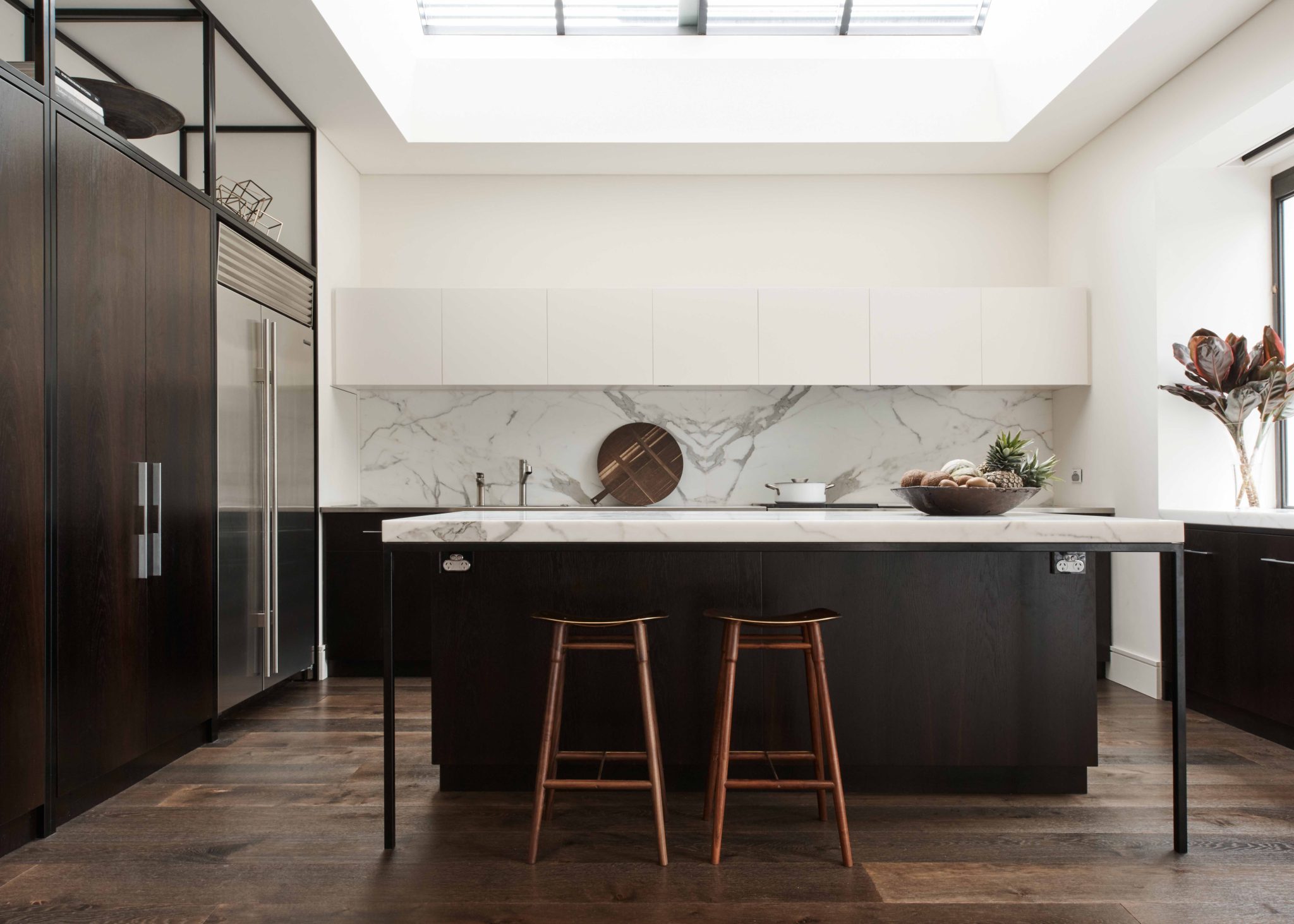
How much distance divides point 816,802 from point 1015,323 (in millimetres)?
3113

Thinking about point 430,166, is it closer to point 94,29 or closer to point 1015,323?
point 94,29

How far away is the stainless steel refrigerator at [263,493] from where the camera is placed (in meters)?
3.31

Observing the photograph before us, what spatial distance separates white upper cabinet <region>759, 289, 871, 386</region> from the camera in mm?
4559

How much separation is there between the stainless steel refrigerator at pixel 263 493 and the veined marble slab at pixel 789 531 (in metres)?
1.53

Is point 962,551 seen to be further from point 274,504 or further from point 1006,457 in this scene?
point 274,504

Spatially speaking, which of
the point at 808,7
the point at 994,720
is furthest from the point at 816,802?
the point at 808,7

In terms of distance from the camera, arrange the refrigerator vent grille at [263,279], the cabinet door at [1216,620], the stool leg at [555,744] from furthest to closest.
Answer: the refrigerator vent grille at [263,279]
the cabinet door at [1216,620]
the stool leg at [555,744]

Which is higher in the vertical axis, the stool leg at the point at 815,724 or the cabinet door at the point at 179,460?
the cabinet door at the point at 179,460

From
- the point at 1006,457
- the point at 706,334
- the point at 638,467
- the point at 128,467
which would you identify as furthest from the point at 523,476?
the point at 1006,457

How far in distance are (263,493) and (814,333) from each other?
2.86 metres

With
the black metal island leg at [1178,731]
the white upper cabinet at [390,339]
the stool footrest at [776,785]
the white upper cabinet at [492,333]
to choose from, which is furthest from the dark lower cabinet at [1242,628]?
the white upper cabinet at [390,339]

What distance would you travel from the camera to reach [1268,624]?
122 inches

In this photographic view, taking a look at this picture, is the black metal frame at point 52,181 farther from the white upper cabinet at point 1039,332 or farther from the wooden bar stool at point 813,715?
the white upper cabinet at point 1039,332

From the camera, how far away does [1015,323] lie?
4566 mm
